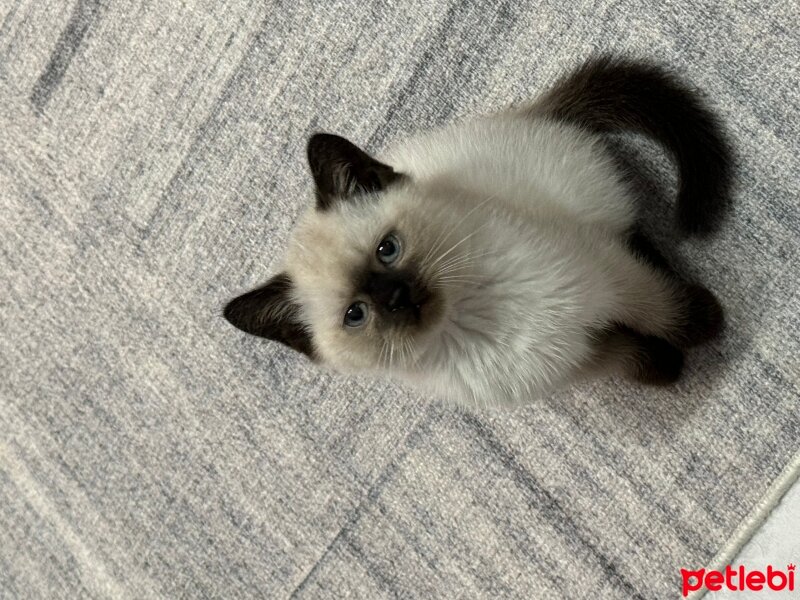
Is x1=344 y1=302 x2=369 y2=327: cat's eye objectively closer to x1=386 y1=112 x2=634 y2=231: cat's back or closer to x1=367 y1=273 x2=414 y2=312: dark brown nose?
x1=367 y1=273 x2=414 y2=312: dark brown nose

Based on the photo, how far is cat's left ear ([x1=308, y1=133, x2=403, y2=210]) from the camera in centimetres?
84

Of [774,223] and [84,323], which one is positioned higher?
[774,223]

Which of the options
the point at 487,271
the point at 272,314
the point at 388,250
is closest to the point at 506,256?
the point at 487,271

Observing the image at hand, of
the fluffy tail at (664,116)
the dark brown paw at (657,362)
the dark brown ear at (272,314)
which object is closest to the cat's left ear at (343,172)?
the dark brown ear at (272,314)

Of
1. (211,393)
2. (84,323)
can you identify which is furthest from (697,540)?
(84,323)

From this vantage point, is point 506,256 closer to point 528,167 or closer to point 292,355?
point 528,167

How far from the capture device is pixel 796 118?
98 centimetres

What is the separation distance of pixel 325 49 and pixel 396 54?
14cm

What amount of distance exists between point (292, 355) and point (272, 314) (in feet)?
1.15

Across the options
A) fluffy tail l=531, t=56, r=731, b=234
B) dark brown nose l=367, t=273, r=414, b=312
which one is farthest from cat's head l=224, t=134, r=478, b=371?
fluffy tail l=531, t=56, r=731, b=234

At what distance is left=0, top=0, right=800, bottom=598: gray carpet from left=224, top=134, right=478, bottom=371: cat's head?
35 centimetres

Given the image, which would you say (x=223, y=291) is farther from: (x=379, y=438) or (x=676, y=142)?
(x=676, y=142)

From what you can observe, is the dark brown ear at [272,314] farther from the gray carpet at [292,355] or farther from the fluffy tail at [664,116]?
the fluffy tail at [664,116]

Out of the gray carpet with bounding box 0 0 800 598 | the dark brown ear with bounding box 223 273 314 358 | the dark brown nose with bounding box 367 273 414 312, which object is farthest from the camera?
the gray carpet with bounding box 0 0 800 598
